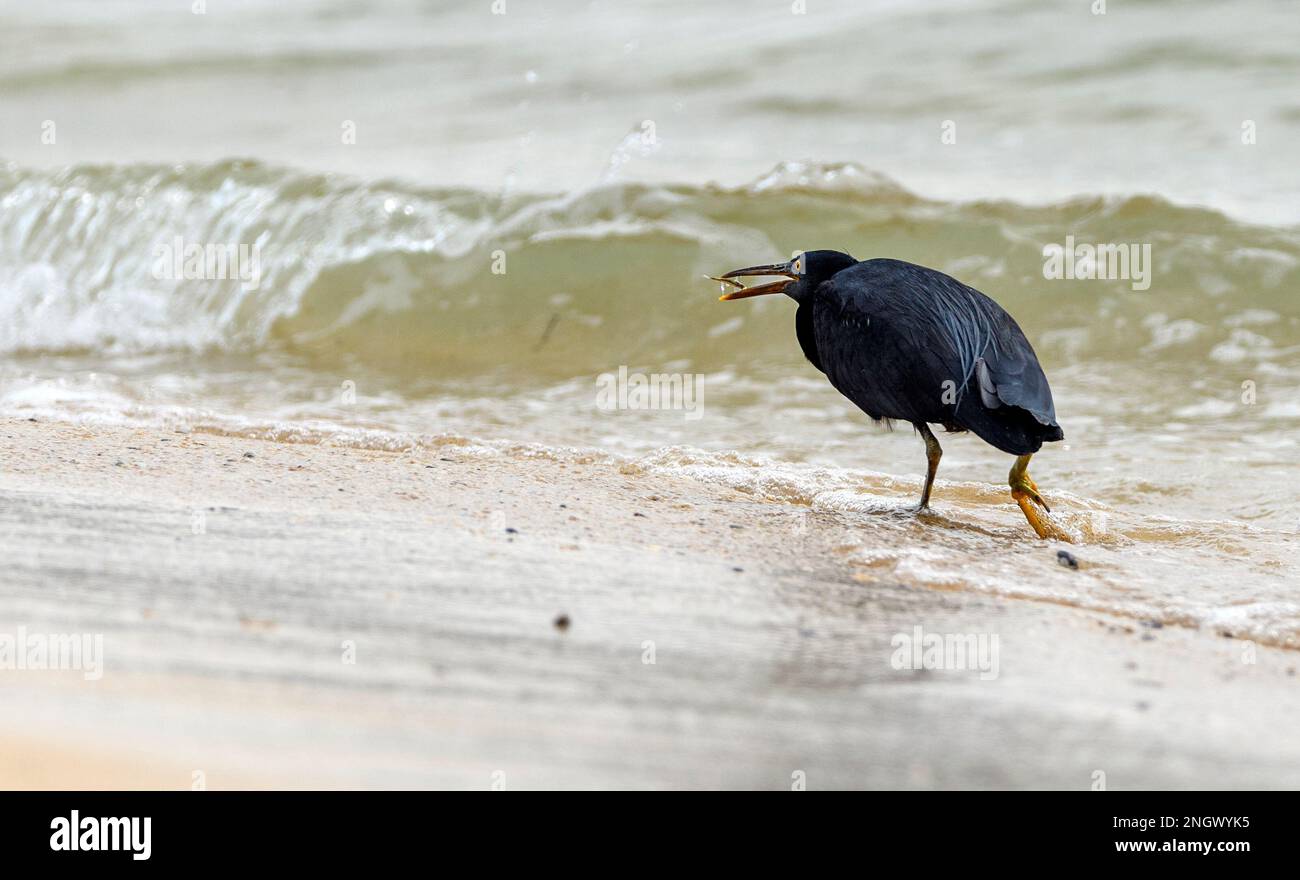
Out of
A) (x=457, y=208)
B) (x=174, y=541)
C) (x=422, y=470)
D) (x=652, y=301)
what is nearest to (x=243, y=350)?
(x=457, y=208)

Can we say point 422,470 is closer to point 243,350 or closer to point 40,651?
point 40,651

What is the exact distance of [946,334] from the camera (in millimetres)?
4105

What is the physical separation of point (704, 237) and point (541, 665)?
660cm

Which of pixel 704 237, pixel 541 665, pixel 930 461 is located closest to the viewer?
pixel 541 665

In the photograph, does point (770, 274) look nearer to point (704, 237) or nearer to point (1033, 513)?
point (1033, 513)

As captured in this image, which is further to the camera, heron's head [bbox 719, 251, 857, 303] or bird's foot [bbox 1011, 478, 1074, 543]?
heron's head [bbox 719, 251, 857, 303]

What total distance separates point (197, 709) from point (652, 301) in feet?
21.0

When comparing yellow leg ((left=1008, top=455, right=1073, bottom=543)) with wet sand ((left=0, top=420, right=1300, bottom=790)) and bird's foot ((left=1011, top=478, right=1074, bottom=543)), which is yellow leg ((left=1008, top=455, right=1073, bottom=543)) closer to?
bird's foot ((left=1011, top=478, right=1074, bottom=543))

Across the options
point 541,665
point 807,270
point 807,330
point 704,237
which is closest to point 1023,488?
point 807,330

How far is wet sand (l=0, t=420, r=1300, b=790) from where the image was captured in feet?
7.57

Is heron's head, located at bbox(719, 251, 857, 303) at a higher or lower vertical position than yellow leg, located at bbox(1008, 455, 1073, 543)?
higher

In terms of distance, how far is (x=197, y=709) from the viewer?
239 centimetres

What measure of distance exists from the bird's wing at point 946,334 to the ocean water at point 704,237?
445mm

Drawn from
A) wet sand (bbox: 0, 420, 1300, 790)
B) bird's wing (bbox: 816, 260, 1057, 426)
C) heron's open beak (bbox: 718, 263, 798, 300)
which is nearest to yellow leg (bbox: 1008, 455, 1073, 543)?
bird's wing (bbox: 816, 260, 1057, 426)
